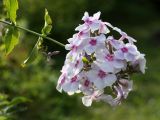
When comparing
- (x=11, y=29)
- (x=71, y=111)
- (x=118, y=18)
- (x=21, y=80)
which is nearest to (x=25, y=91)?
(x=21, y=80)

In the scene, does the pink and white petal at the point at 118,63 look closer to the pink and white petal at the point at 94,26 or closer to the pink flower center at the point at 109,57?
the pink flower center at the point at 109,57

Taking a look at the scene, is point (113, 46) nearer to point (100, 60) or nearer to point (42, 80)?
point (100, 60)

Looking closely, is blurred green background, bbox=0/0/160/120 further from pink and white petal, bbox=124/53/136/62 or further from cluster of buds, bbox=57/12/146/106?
pink and white petal, bbox=124/53/136/62

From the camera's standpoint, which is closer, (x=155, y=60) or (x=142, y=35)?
(x=155, y=60)

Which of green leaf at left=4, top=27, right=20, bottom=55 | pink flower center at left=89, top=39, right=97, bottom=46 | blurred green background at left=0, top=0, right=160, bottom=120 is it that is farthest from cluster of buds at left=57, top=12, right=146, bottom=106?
blurred green background at left=0, top=0, right=160, bottom=120

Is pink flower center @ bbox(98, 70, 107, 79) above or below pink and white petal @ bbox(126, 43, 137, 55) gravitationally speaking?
below

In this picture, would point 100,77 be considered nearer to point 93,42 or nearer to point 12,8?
point 93,42

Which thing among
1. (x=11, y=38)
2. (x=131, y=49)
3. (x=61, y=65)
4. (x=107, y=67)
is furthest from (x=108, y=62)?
(x=61, y=65)
